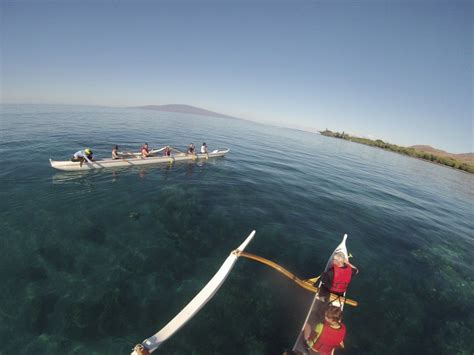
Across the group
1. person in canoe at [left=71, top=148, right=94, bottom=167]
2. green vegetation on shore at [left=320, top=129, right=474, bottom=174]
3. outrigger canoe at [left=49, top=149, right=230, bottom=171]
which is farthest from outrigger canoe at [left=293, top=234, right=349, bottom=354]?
green vegetation on shore at [left=320, top=129, right=474, bottom=174]

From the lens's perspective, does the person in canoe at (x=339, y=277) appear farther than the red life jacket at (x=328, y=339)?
Yes

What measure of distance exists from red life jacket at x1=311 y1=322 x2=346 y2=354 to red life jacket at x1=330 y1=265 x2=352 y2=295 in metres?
2.55

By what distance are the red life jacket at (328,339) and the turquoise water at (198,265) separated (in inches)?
79.9

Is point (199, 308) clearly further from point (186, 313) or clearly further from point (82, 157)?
point (82, 157)

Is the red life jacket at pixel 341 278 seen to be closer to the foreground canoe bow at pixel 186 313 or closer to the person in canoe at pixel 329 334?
the person in canoe at pixel 329 334

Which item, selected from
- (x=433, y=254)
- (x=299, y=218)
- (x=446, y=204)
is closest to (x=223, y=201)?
(x=299, y=218)

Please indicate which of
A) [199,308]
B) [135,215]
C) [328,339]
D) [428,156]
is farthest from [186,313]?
[428,156]

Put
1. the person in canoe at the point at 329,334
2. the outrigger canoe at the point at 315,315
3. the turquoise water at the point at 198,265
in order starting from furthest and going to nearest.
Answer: the turquoise water at the point at 198,265 < the outrigger canoe at the point at 315,315 < the person in canoe at the point at 329,334

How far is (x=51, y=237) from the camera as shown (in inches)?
432

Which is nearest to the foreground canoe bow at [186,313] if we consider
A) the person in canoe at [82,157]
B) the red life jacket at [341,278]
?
the red life jacket at [341,278]

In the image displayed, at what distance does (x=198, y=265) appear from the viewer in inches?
407

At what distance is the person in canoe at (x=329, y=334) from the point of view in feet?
→ 18.3

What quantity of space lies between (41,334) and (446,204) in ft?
134

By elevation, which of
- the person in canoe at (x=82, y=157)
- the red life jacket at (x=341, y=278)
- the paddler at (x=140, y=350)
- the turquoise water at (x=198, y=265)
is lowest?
the turquoise water at (x=198, y=265)
